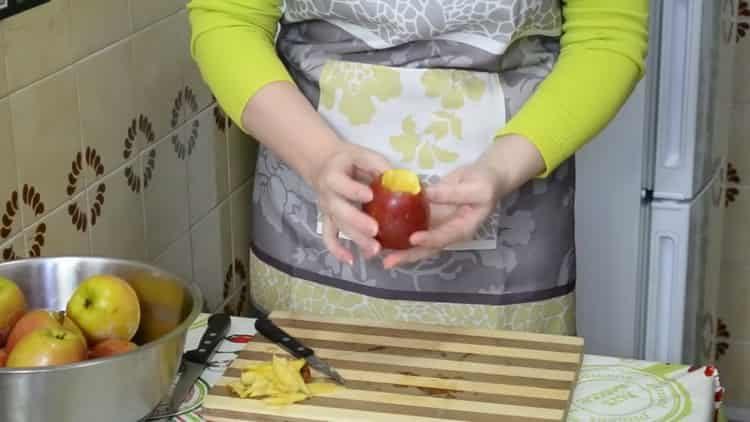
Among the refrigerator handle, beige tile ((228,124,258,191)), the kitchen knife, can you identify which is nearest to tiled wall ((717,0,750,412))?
the refrigerator handle

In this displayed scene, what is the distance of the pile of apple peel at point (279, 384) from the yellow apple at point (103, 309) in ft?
0.40

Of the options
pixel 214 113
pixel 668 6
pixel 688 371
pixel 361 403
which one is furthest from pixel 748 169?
pixel 361 403

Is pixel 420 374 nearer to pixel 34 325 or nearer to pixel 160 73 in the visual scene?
pixel 34 325

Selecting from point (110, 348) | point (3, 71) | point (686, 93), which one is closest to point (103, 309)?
point (110, 348)

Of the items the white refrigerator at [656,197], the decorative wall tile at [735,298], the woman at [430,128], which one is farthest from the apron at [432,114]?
the decorative wall tile at [735,298]

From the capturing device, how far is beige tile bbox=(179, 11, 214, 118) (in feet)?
5.51

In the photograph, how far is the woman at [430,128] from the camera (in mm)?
1316

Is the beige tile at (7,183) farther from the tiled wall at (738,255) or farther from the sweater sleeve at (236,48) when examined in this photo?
the tiled wall at (738,255)

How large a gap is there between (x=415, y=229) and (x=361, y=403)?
0.60 ft

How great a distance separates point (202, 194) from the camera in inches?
70.2

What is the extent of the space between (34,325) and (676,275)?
1.37m

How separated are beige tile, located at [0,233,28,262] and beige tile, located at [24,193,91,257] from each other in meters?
0.01

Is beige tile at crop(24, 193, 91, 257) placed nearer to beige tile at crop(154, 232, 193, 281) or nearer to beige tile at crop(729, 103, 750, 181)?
beige tile at crop(154, 232, 193, 281)

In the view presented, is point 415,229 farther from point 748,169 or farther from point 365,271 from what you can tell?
point 748,169
